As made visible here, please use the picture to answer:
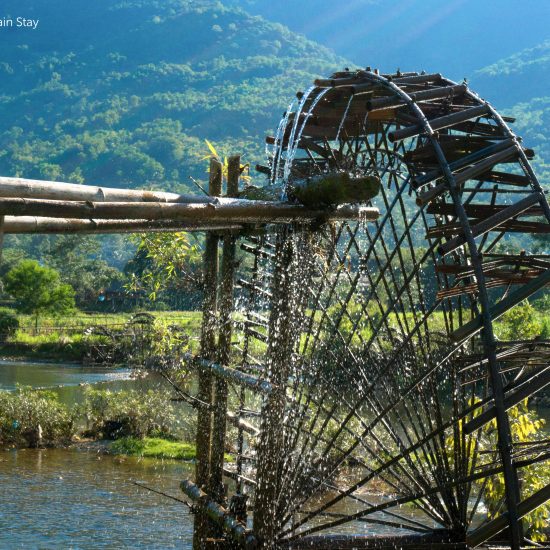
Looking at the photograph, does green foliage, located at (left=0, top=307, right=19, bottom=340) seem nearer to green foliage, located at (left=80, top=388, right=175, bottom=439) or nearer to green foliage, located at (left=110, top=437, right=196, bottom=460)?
green foliage, located at (left=80, top=388, right=175, bottom=439)

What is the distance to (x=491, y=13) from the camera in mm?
135000

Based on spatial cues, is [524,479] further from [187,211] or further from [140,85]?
[140,85]

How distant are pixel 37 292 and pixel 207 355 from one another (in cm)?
3528

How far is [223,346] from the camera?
744 cm

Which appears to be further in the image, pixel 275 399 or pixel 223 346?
pixel 223 346

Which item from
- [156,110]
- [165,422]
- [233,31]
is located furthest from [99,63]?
[165,422]

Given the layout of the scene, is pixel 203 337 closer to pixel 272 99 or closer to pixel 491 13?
pixel 272 99

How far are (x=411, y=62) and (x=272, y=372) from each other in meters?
133

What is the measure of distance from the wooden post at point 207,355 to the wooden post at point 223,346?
0.24 feet

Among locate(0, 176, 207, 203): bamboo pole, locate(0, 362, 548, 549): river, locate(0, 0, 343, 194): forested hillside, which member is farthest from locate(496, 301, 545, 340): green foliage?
locate(0, 0, 343, 194): forested hillside

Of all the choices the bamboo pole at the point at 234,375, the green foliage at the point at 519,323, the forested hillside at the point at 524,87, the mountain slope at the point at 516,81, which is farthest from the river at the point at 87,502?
the mountain slope at the point at 516,81

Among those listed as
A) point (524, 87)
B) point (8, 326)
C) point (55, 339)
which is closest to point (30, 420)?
point (55, 339)

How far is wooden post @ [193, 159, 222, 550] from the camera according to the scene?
24.3 ft

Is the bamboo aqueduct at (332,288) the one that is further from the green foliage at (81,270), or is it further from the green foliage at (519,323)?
the green foliage at (81,270)
